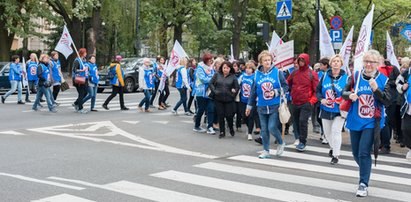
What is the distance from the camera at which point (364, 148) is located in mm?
6195

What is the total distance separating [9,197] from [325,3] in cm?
2789

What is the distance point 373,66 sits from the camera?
20.3 ft

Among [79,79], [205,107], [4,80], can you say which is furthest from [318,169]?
[4,80]

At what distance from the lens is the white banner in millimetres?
11266

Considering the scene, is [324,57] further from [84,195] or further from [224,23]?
[224,23]

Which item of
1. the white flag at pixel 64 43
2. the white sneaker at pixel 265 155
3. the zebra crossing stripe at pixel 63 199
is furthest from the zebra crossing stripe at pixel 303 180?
the white flag at pixel 64 43

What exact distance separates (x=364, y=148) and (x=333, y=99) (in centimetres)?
224

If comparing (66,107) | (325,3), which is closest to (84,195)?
(66,107)

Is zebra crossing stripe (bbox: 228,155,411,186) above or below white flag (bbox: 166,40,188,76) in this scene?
below

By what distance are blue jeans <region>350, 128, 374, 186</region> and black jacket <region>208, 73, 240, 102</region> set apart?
466 cm

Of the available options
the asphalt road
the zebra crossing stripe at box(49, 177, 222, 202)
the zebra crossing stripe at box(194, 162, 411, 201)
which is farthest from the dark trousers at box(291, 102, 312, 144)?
the zebra crossing stripe at box(49, 177, 222, 202)

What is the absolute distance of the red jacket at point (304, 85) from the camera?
9.32 m

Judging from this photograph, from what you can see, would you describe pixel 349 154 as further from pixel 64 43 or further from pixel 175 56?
pixel 64 43

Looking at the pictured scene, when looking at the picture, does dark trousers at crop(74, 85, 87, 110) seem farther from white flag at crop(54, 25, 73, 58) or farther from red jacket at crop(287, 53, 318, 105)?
red jacket at crop(287, 53, 318, 105)
